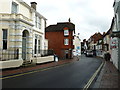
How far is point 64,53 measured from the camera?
A: 119 ft

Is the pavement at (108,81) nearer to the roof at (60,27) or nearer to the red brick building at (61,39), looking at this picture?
the red brick building at (61,39)

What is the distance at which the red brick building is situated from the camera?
36438 millimetres

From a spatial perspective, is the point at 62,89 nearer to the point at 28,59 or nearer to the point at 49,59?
the point at 28,59

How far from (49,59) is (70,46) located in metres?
15.0

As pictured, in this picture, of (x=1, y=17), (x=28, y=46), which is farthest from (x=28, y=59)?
(x=1, y=17)

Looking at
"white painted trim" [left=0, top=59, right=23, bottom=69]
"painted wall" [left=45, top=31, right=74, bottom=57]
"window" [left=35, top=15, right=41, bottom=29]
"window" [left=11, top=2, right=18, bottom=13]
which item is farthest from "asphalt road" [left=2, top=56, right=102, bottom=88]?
"painted wall" [left=45, top=31, right=74, bottom=57]

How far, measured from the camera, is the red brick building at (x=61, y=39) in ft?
120

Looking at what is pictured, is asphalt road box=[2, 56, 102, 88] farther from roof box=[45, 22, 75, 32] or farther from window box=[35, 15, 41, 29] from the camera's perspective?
roof box=[45, 22, 75, 32]

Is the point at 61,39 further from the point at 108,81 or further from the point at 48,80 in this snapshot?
the point at 108,81

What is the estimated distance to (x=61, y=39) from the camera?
3709cm

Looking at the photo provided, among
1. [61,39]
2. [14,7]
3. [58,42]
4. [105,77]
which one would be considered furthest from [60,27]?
[105,77]

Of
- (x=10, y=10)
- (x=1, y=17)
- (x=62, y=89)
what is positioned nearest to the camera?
(x=62, y=89)

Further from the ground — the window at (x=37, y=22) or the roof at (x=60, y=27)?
the roof at (x=60, y=27)

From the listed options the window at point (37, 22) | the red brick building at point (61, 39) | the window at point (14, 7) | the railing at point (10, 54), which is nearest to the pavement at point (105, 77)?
the railing at point (10, 54)
